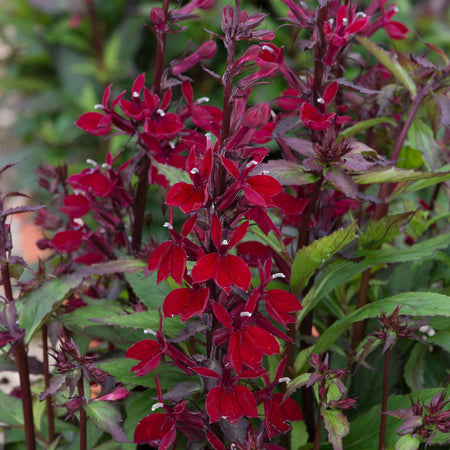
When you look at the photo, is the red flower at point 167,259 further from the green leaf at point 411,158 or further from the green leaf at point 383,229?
the green leaf at point 411,158

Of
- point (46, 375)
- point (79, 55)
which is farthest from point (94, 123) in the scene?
point (79, 55)

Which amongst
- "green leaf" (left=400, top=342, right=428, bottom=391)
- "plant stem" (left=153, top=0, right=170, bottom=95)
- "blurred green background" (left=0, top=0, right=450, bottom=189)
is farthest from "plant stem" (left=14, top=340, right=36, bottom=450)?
"blurred green background" (left=0, top=0, right=450, bottom=189)

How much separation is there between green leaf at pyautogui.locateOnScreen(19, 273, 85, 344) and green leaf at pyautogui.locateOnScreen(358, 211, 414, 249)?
1.16 feet

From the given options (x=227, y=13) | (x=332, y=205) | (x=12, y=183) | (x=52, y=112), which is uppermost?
(x=227, y=13)

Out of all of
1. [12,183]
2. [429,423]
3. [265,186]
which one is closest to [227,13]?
[265,186]

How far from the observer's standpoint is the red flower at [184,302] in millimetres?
583

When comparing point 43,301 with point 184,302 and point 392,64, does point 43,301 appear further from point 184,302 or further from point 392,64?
point 392,64

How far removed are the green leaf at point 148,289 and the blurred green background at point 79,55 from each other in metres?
2.10

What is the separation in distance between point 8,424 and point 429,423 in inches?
22.6

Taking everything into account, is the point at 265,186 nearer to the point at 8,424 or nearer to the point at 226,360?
the point at 226,360

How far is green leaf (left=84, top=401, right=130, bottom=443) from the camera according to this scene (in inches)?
26.0

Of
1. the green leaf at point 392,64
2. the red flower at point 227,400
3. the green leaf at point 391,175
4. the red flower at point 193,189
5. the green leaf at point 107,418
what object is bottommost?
the green leaf at point 107,418

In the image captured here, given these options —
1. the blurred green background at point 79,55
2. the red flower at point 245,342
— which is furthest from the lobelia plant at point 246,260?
the blurred green background at point 79,55

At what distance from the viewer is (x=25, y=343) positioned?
0.76 m
